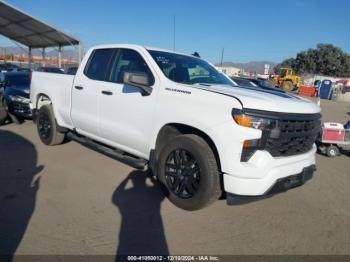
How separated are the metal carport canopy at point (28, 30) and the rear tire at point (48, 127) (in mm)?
17302

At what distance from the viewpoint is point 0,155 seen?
19.6ft

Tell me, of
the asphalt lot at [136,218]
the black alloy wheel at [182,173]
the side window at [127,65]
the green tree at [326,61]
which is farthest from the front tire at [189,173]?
the green tree at [326,61]

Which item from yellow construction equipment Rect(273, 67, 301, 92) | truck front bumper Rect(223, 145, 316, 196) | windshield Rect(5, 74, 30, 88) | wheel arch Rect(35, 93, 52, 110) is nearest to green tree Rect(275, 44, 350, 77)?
yellow construction equipment Rect(273, 67, 301, 92)

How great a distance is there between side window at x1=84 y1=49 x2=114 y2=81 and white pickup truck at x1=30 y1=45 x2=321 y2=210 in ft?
0.06

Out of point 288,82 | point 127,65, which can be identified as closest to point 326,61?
point 288,82

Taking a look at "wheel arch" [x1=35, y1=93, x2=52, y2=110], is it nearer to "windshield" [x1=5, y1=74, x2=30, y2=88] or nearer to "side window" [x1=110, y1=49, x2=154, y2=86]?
"side window" [x1=110, y1=49, x2=154, y2=86]

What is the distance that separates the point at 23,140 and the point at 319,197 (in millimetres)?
6006

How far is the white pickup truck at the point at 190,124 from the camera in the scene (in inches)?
135

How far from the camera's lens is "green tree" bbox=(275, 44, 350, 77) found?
71.6 metres

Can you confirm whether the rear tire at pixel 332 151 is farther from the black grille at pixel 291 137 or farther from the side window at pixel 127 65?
the side window at pixel 127 65

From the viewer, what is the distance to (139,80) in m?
4.11

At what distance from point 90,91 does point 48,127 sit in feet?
5.98

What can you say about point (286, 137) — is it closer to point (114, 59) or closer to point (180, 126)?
point (180, 126)

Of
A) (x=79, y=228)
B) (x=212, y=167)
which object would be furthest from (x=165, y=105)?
(x=79, y=228)
